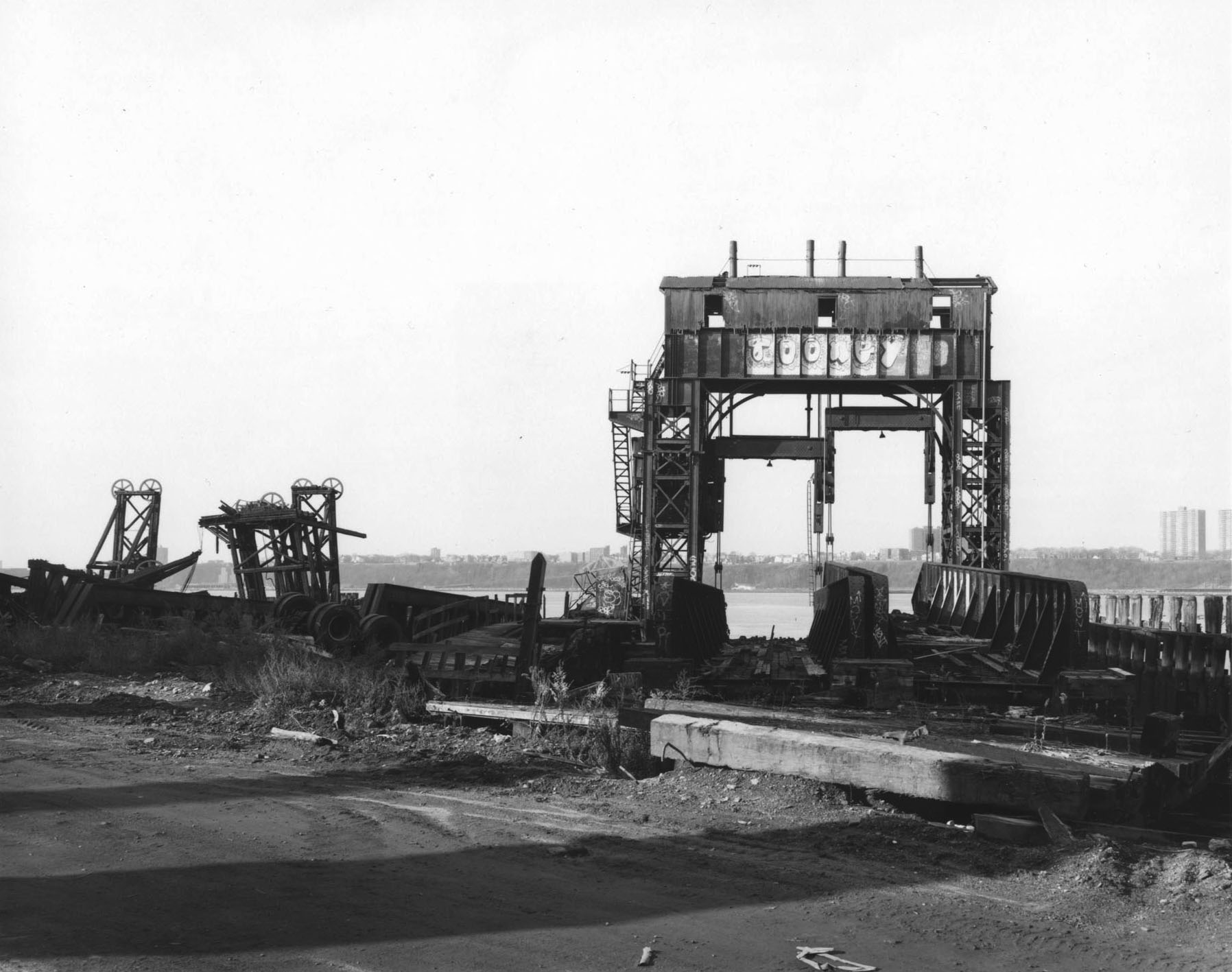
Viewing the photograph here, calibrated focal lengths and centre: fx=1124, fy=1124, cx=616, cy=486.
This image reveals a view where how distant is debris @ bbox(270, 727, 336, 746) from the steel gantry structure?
21.6 m

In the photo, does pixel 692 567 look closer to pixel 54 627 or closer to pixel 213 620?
pixel 213 620

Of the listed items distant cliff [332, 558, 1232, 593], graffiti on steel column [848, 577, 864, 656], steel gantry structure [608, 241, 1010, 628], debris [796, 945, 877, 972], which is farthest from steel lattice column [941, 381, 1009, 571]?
distant cliff [332, 558, 1232, 593]

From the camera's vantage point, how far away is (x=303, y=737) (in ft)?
35.9

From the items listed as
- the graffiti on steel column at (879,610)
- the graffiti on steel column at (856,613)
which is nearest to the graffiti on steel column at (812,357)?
the graffiti on steel column at (856,613)

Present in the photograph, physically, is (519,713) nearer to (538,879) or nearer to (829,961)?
(538,879)

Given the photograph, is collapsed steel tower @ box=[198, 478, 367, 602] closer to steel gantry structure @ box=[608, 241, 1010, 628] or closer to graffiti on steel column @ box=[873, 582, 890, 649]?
steel gantry structure @ box=[608, 241, 1010, 628]

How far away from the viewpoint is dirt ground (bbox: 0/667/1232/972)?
5.18m

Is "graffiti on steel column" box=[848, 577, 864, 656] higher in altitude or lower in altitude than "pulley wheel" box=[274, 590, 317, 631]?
higher

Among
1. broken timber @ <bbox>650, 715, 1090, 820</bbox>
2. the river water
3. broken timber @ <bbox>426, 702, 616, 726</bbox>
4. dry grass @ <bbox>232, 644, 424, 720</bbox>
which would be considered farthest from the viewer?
the river water

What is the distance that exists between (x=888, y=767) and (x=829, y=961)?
2958mm

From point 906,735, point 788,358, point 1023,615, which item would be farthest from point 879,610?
point 788,358

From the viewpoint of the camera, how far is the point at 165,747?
10.8 m

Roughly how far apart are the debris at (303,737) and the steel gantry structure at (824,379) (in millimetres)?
21624

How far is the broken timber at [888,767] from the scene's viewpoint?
7.47 metres
